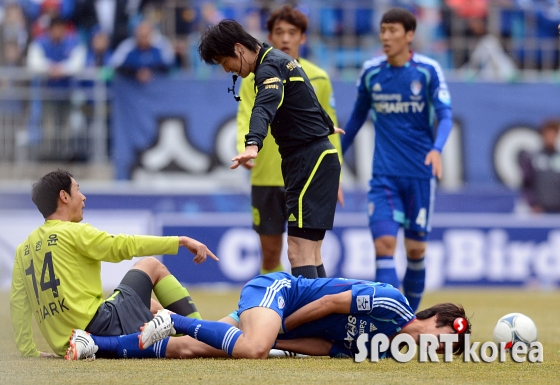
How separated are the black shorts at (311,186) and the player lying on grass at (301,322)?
0.62 m

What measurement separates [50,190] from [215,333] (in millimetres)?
1432

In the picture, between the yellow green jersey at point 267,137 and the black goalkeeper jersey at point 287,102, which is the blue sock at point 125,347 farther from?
the yellow green jersey at point 267,137

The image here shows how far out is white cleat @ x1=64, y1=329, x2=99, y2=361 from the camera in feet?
18.9

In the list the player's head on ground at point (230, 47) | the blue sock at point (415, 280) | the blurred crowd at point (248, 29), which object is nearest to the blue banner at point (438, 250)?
the blurred crowd at point (248, 29)

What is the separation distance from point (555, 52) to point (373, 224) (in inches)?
391

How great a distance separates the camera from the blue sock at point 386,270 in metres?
7.94

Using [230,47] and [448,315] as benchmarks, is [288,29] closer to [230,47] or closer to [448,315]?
[230,47]

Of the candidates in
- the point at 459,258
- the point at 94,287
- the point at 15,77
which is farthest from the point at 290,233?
the point at 15,77

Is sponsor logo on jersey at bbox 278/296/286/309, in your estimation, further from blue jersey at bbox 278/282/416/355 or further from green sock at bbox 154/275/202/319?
green sock at bbox 154/275/202/319

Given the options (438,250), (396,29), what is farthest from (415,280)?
(438,250)

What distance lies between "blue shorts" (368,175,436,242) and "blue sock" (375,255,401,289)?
31 centimetres

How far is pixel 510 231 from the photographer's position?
14453mm

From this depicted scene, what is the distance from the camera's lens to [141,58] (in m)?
14.6

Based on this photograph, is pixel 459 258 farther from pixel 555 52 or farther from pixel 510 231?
pixel 555 52
